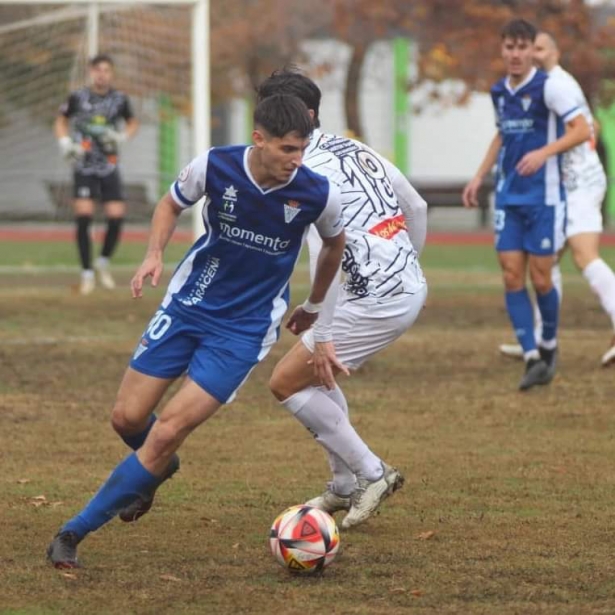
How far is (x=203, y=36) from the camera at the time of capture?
18.4 metres

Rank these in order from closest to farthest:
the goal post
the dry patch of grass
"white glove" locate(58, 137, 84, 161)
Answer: the dry patch of grass
"white glove" locate(58, 137, 84, 161)
the goal post

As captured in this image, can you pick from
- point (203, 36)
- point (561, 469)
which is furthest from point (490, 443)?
point (203, 36)

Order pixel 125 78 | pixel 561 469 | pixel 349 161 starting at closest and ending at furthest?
pixel 349 161, pixel 561 469, pixel 125 78

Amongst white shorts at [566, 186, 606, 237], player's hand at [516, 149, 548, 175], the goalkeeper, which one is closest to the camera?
player's hand at [516, 149, 548, 175]

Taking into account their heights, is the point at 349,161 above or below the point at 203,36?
above

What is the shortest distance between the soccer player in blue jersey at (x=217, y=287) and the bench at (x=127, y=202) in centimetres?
1774

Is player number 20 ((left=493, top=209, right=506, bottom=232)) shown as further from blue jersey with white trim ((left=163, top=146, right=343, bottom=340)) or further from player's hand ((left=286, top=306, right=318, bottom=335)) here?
blue jersey with white trim ((left=163, top=146, right=343, bottom=340))

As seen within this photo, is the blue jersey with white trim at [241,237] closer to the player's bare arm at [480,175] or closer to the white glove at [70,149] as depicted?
the player's bare arm at [480,175]

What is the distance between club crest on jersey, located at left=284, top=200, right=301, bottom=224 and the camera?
18.6 feet

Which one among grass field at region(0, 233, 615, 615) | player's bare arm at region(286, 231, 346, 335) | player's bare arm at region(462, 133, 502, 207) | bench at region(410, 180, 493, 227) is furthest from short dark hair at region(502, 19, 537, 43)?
bench at region(410, 180, 493, 227)

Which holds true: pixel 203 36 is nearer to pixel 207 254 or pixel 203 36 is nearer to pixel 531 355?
pixel 531 355

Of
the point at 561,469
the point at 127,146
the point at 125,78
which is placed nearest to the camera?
the point at 561,469

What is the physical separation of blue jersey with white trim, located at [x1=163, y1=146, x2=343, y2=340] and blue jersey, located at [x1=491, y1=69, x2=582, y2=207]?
4.66m

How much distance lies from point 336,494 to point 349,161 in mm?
1370
